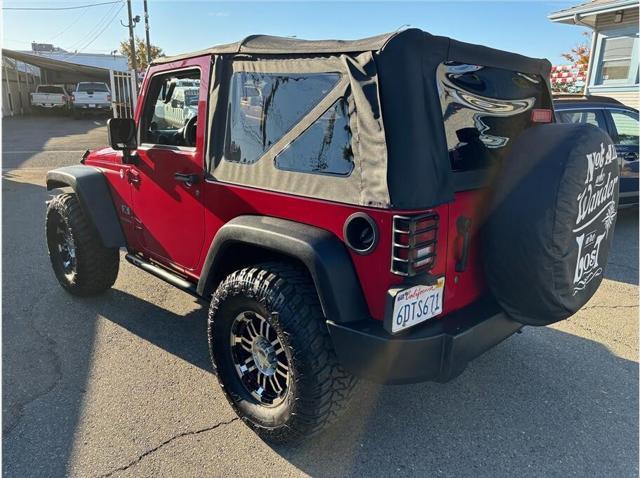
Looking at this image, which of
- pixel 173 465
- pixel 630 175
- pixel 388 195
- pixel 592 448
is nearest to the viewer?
pixel 388 195

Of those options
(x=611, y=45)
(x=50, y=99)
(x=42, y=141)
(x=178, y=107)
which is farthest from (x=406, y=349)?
(x=50, y=99)

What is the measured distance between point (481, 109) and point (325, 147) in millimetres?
791

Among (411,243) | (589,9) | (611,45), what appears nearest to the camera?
(411,243)

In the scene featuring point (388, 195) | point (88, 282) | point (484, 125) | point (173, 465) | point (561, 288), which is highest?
point (484, 125)

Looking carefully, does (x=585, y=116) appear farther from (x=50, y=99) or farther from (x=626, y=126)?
(x=50, y=99)

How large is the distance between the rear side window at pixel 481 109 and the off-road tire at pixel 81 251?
9.63 ft

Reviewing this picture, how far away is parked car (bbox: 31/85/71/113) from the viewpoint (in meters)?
29.0

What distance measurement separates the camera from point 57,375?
9.98 ft

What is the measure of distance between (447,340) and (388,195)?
2.28 feet

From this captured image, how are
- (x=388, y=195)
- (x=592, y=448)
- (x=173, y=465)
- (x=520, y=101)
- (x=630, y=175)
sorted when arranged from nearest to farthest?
(x=388, y=195)
(x=173, y=465)
(x=592, y=448)
(x=520, y=101)
(x=630, y=175)

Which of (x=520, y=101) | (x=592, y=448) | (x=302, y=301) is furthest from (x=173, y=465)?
(x=520, y=101)

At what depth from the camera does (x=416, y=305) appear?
2.06 meters

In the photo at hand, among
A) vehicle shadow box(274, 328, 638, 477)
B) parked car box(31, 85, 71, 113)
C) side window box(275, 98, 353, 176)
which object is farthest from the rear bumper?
parked car box(31, 85, 71, 113)

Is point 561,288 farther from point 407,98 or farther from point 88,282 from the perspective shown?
point 88,282
